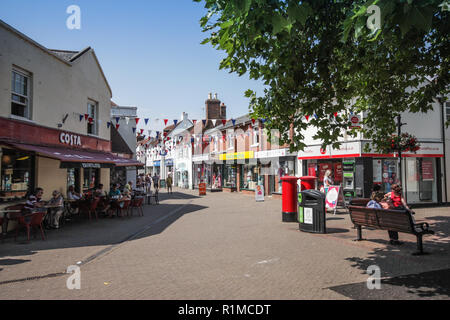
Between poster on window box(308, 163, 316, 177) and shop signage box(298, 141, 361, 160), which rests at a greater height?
shop signage box(298, 141, 361, 160)

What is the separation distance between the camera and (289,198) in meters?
11.1

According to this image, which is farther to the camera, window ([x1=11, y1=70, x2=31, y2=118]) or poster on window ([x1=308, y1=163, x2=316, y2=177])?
poster on window ([x1=308, y1=163, x2=316, y2=177])

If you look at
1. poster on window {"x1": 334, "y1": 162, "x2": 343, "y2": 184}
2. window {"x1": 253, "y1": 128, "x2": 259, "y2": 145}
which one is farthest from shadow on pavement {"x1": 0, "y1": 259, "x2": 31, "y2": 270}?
window {"x1": 253, "y1": 128, "x2": 259, "y2": 145}

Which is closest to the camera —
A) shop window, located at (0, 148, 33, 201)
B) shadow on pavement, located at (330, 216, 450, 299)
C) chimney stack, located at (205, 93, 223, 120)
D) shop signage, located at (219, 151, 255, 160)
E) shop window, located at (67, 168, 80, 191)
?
shadow on pavement, located at (330, 216, 450, 299)

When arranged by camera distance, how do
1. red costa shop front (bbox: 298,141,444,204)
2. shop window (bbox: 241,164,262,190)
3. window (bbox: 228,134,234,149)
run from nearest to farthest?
red costa shop front (bbox: 298,141,444,204) < shop window (bbox: 241,164,262,190) < window (bbox: 228,134,234,149)

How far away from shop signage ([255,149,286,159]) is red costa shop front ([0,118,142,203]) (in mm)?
11783

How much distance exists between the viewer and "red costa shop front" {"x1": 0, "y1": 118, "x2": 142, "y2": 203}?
32.7 feet

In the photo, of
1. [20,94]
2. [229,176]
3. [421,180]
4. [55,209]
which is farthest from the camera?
[229,176]

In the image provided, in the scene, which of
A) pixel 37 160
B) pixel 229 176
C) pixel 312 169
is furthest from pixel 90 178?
pixel 229 176

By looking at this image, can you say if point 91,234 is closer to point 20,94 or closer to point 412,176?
point 20,94

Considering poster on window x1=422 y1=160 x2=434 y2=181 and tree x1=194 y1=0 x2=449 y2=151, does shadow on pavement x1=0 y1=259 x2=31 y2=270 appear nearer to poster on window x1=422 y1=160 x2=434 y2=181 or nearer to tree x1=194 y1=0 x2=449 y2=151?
tree x1=194 y1=0 x2=449 y2=151

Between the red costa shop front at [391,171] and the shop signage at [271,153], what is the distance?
5.23 meters

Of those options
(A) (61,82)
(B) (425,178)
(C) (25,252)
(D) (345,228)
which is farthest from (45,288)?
(B) (425,178)

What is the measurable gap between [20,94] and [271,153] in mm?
16661
